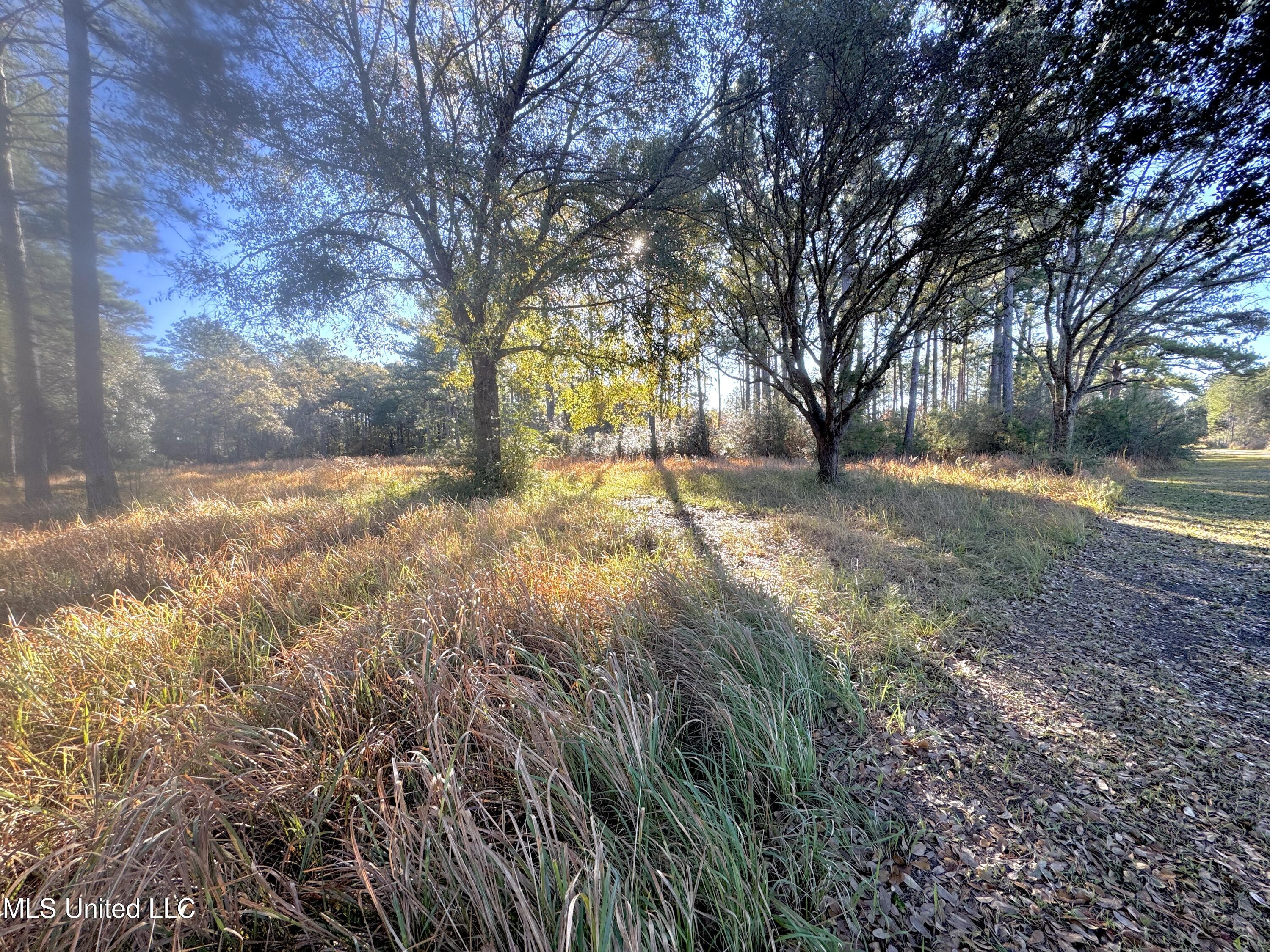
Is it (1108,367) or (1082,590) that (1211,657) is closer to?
(1082,590)

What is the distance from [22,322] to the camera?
25.1ft

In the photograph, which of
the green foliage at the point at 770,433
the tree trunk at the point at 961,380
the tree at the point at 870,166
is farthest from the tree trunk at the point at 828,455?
the tree trunk at the point at 961,380

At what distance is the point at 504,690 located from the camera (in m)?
1.77

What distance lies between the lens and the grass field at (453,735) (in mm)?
1140

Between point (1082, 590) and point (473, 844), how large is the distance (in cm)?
539

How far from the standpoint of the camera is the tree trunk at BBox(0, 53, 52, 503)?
23.3 feet

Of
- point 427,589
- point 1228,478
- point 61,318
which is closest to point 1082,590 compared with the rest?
point 427,589

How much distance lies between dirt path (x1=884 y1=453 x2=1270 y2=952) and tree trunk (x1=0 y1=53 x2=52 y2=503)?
529 inches

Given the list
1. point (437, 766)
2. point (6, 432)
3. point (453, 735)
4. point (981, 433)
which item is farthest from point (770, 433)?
point (6, 432)

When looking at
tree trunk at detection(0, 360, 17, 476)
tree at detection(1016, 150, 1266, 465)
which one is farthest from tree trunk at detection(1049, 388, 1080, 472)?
tree trunk at detection(0, 360, 17, 476)

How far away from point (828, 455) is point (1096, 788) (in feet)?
23.8

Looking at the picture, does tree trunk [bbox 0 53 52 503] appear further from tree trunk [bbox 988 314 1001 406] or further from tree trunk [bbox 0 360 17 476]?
tree trunk [bbox 988 314 1001 406]

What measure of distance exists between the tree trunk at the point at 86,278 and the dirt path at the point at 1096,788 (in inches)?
434

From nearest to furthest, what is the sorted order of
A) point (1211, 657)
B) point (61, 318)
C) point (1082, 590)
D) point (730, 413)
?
point (1211, 657) → point (1082, 590) → point (61, 318) → point (730, 413)
